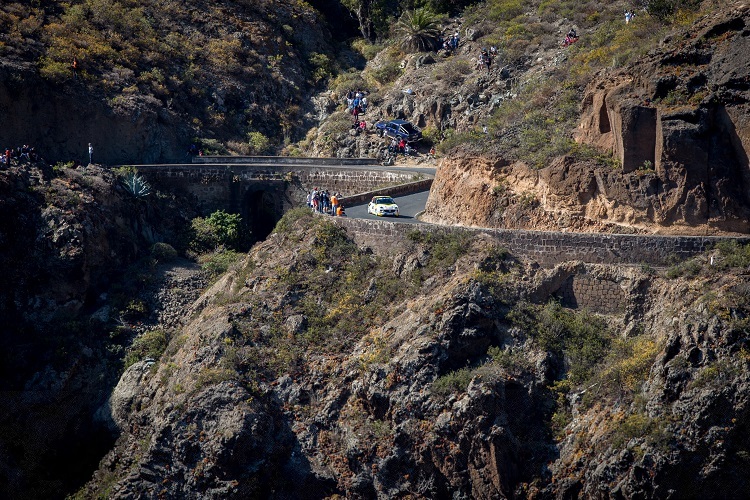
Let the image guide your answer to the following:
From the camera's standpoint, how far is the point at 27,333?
1571 inches

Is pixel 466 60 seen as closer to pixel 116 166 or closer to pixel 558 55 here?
pixel 558 55

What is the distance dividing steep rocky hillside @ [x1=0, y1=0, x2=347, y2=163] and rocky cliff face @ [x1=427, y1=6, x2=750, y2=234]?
56.8 ft

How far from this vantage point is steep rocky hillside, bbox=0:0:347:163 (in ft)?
151

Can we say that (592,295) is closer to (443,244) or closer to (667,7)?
(443,244)

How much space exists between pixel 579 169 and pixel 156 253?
16892 millimetres

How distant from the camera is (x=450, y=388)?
31938 millimetres

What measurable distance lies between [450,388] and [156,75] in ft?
81.9

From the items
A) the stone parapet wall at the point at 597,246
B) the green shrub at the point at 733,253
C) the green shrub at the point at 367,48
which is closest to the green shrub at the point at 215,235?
the stone parapet wall at the point at 597,246

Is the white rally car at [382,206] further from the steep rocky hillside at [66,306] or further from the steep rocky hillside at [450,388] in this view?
the steep rocky hillside at [66,306]

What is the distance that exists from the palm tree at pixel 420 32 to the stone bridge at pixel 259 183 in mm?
10902

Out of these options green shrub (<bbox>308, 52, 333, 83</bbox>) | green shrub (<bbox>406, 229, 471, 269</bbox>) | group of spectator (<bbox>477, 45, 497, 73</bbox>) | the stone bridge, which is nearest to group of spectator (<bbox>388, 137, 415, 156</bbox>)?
the stone bridge

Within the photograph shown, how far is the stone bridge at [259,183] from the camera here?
4638 centimetres

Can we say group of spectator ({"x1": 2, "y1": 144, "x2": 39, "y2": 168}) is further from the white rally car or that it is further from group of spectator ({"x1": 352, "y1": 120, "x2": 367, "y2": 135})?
group of spectator ({"x1": 352, "y1": 120, "x2": 367, "y2": 135})

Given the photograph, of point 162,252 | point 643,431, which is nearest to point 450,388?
point 643,431
